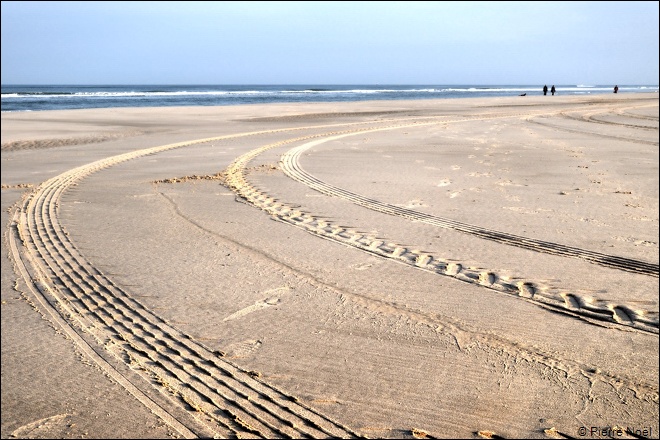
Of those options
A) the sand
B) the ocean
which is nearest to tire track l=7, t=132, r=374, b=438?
the sand

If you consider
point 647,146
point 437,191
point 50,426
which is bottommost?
point 50,426

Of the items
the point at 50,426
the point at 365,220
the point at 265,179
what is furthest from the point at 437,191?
the point at 50,426

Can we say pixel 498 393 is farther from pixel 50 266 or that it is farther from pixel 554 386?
pixel 50 266

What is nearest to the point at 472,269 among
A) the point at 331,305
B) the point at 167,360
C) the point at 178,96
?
the point at 331,305

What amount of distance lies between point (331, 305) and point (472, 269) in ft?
5.00

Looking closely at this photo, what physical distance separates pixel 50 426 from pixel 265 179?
717cm

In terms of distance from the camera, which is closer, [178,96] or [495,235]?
[495,235]

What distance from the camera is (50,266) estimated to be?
563 centimetres

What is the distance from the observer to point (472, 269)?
18.0 feet

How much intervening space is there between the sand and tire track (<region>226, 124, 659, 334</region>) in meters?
0.03

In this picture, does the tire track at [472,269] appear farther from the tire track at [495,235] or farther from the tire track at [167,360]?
the tire track at [167,360]

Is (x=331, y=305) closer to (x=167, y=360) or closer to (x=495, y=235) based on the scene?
(x=167, y=360)

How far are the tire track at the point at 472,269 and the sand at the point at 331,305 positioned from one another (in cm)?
3

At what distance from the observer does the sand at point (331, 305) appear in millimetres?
3268
